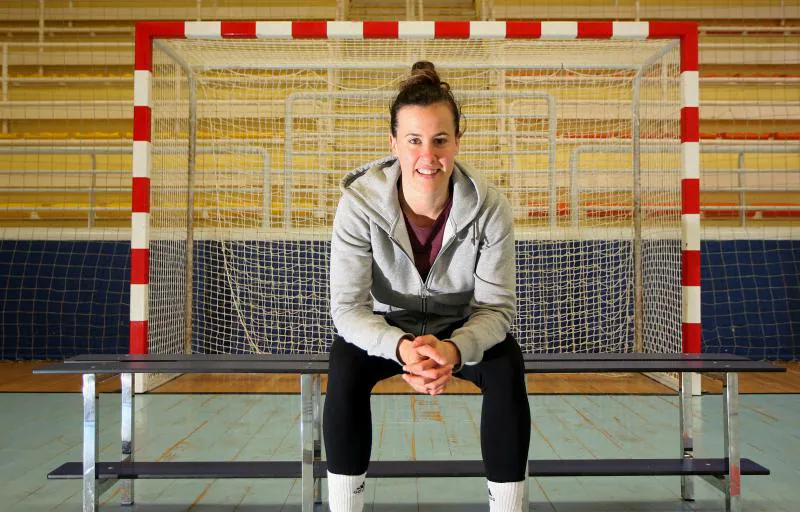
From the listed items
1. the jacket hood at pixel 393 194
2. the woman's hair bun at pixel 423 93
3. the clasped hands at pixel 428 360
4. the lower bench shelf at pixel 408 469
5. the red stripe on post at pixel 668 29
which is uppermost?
the red stripe on post at pixel 668 29

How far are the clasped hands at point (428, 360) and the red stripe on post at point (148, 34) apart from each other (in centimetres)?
203

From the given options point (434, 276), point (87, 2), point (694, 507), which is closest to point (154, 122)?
point (434, 276)

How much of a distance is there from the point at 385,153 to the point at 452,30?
0.90m

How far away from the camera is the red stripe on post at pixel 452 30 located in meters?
2.64

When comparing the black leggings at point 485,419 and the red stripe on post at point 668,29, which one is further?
the red stripe on post at point 668,29

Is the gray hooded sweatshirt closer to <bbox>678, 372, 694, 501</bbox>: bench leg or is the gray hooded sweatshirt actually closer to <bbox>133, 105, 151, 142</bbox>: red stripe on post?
<bbox>678, 372, 694, 501</bbox>: bench leg

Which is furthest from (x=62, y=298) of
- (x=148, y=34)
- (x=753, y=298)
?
(x=753, y=298)

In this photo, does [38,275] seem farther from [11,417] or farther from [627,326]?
[627,326]

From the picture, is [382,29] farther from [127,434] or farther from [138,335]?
[127,434]

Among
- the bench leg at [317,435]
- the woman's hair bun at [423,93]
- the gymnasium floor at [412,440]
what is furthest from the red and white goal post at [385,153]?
the woman's hair bun at [423,93]

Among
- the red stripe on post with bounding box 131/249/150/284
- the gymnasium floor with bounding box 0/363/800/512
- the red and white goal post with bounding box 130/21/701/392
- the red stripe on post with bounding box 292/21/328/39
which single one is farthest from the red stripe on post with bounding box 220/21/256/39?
the gymnasium floor with bounding box 0/363/800/512

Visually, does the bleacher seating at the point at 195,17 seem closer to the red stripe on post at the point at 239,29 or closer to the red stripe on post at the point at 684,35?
the red stripe on post at the point at 239,29

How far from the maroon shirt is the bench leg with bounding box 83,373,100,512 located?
0.68 meters

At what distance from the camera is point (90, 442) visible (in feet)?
4.43
